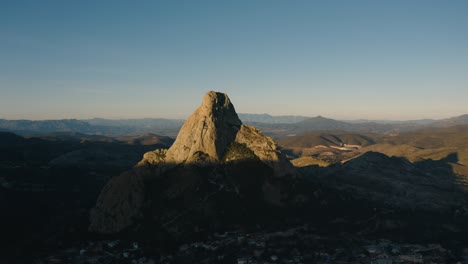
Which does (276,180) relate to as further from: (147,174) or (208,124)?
(147,174)

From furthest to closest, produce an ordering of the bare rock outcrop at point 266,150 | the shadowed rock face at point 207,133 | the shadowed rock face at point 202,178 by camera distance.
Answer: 1. the shadowed rock face at point 207,133
2. the bare rock outcrop at point 266,150
3. the shadowed rock face at point 202,178

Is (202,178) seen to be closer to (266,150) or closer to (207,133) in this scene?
(207,133)

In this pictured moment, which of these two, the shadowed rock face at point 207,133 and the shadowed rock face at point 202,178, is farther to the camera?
the shadowed rock face at point 207,133

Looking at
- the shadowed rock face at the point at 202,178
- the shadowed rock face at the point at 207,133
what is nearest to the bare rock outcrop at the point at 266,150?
the shadowed rock face at the point at 202,178

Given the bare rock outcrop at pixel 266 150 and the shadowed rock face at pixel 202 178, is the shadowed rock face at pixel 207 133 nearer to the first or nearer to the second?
the shadowed rock face at pixel 202 178

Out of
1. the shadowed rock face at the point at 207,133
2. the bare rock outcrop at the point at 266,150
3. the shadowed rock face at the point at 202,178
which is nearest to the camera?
the shadowed rock face at the point at 202,178

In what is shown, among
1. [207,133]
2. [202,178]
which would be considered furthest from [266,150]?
[202,178]

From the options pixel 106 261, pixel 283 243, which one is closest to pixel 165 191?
pixel 106 261

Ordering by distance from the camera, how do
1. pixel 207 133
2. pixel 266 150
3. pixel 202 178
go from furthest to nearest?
pixel 266 150
pixel 207 133
pixel 202 178
